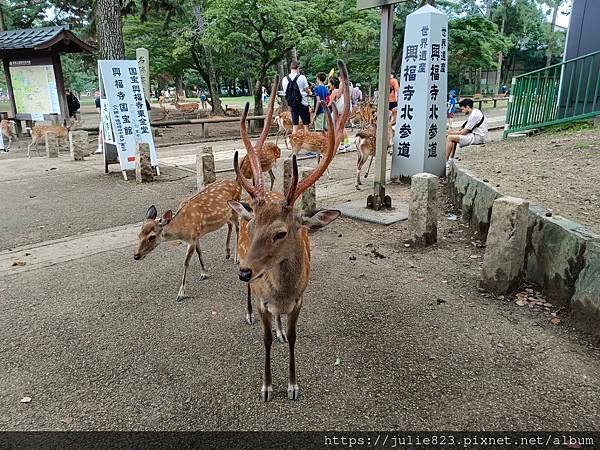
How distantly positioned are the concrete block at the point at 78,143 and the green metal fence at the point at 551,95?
386 inches

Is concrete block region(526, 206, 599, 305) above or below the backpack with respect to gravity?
below


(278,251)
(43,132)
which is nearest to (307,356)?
(278,251)

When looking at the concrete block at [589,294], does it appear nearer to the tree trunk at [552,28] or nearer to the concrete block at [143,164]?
the concrete block at [143,164]

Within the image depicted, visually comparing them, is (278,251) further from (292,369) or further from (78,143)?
(78,143)

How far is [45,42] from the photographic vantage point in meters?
12.4

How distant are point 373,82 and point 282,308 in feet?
73.7

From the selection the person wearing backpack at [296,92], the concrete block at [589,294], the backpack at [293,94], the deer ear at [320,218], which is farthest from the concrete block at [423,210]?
the backpack at [293,94]

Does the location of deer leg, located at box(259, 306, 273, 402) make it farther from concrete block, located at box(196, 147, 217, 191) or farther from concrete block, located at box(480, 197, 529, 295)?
concrete block, located at box(196, 147, 217, 191)

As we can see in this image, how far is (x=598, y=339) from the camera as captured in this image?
3049 millimetres

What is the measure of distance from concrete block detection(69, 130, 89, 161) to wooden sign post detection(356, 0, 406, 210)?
7.51m

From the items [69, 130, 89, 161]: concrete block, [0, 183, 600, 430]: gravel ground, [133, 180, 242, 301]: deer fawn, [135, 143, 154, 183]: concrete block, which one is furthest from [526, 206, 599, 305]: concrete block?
[69, 130, 89, 161]: concrete block

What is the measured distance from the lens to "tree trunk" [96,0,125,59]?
9.66 m

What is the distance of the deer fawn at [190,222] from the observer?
3967mm

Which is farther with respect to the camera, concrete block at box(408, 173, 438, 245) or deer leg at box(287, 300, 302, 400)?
concrete block at box(408, 173, 438, 245)
